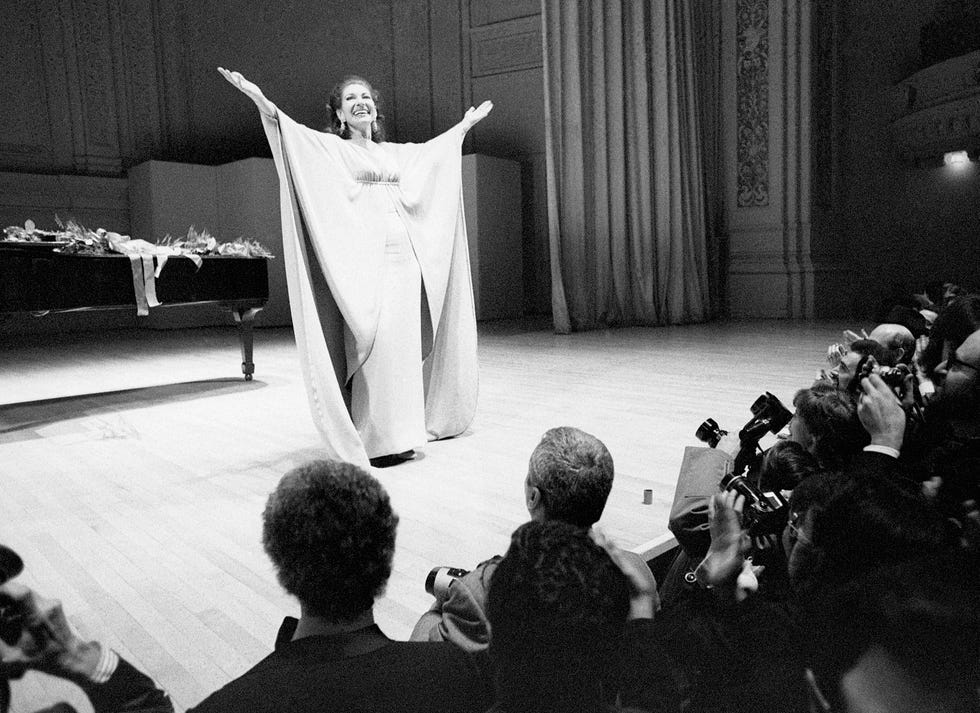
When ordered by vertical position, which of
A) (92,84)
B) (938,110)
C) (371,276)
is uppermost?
(92,84)

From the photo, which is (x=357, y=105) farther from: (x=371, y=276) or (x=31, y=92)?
(x=31, y=92)

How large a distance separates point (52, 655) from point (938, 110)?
1059 cm

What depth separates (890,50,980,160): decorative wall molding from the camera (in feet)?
29.0

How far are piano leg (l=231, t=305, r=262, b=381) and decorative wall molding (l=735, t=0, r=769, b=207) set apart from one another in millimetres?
6005

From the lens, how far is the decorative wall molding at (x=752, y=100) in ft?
29.4

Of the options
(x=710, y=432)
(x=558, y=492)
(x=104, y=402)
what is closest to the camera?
(x=558, y=492)

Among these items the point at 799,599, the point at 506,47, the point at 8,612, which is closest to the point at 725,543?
the point at 799,599

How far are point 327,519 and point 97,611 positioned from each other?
4.21ft

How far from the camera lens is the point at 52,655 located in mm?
866

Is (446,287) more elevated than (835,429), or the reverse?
(446,287)

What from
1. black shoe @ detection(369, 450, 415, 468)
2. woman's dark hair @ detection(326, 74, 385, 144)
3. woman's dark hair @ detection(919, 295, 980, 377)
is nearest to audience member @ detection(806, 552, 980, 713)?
woman's dark hair @ detection(919, 295, 980, 377)

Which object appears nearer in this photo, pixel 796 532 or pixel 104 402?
pixel 796 532

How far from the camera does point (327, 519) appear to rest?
0.95 meters

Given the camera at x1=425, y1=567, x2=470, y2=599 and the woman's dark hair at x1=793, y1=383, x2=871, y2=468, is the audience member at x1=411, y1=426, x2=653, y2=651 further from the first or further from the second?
the woman's dark hair at x1=793, y1=383, x2=871, y2=468
